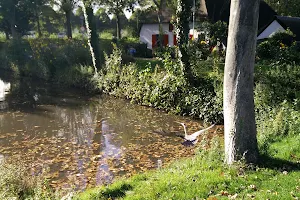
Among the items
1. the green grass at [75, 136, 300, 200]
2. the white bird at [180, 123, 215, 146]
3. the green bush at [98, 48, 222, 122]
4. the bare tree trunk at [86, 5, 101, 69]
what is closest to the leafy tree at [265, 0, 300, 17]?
the bare tree trunk at [86, 5, 101, 69]

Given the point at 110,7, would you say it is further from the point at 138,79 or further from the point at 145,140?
the point at 145,140

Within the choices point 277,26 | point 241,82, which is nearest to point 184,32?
point 241,82

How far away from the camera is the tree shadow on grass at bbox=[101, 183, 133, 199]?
18.1ft

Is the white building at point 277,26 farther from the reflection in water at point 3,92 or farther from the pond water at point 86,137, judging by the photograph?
the reflection in water at point 3,92

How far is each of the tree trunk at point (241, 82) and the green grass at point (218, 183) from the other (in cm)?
36

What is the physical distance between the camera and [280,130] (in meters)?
7.88

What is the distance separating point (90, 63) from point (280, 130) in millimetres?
16800

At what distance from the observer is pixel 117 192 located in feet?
18.7

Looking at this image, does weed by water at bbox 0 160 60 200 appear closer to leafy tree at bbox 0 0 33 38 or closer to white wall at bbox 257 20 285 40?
white wall at bbox 257 20 285 40

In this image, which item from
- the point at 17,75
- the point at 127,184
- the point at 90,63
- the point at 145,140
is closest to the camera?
the point at 127,184

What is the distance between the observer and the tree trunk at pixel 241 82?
5396 mm

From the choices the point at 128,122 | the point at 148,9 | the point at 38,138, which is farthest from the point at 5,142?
the point at 148,9

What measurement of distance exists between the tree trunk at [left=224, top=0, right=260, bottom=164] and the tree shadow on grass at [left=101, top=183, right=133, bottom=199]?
210 cm

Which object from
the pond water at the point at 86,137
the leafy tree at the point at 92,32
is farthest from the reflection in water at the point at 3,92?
the leafy tree at the point at 92,32
